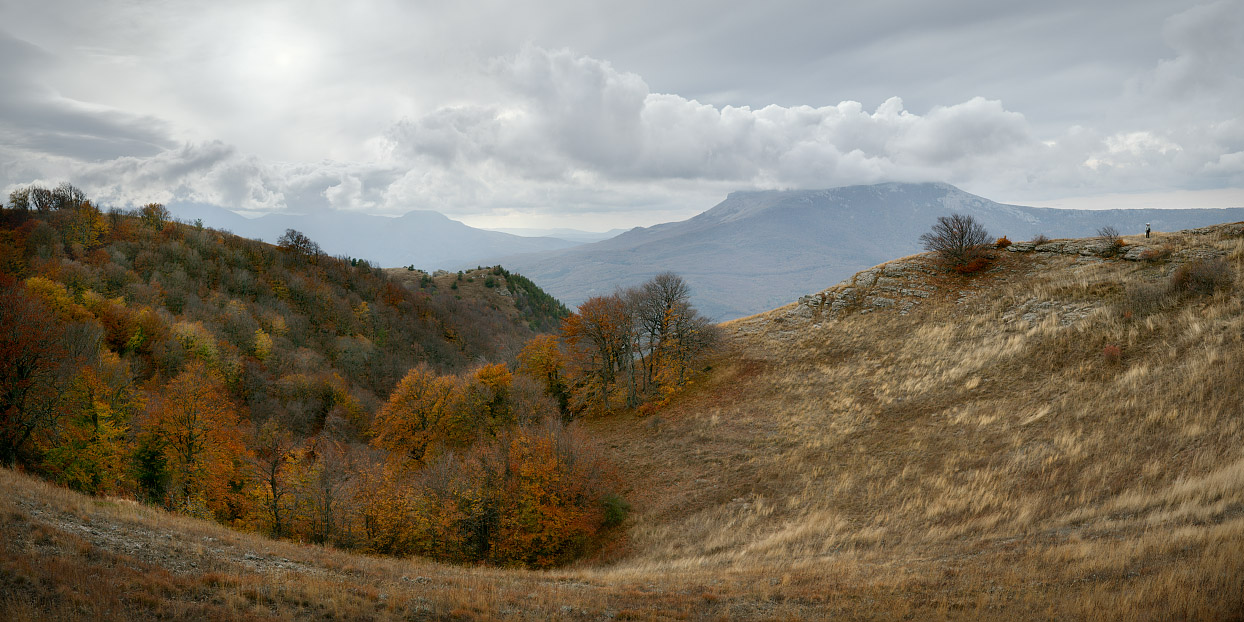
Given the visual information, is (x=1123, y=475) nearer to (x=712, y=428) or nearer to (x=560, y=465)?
(x=712, y=428)

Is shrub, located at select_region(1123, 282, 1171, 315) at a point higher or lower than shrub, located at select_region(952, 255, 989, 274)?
lower

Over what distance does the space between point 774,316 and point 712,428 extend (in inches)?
810

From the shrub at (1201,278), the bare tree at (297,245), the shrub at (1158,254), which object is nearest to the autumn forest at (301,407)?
the shrub at (1201,278)

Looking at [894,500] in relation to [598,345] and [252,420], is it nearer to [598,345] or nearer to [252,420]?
[598,345]

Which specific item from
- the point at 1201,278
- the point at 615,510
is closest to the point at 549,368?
the point at 615,510

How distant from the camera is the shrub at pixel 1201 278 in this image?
98.3 ft

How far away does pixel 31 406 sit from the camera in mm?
31141

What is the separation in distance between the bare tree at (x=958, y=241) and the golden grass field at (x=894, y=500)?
2.59 m

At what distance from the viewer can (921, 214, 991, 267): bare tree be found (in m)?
47.4

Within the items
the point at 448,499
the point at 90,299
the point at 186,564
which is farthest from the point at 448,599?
the point at 90,299

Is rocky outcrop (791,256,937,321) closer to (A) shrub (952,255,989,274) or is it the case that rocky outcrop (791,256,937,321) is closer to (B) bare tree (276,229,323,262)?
(A) shrub (952,255,989,274)

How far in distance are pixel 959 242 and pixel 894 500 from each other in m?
34.7

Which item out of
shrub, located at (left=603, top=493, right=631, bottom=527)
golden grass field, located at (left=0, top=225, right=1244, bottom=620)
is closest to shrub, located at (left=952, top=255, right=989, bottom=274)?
golden grass field, located at (left=0, top=225, right=1244, bottom=620)

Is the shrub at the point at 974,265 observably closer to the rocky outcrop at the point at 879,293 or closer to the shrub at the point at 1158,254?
the rocky outcrop at the point at 879,293
